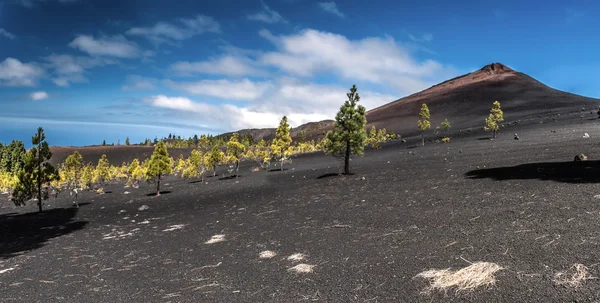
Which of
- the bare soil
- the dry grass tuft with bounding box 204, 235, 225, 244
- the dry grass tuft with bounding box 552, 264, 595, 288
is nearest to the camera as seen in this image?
the dry grass tuft with bounding box 552, 264, 595, 288

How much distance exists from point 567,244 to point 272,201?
72.9 feet

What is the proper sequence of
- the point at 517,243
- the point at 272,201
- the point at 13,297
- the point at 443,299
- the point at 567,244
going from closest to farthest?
the point at 443,299 < the point at 567,244 < the point at 517,243 < the point at 13,297 < the point at 272,201

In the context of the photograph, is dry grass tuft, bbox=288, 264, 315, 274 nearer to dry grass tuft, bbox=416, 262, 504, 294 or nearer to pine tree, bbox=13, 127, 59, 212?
dry grass tuft, bbox=416, 262, 504, 294

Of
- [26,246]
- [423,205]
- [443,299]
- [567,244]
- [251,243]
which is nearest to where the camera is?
[443,299]

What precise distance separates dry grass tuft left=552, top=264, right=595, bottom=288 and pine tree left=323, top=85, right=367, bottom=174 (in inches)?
1193

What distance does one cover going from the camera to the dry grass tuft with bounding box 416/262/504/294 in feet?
26.9

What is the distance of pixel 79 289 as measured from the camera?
12.0 metres

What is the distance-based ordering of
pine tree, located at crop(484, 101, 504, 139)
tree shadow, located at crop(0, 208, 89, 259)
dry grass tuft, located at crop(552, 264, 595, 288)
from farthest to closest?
1. pine tree, located at crop(484, 101, 504, 139)
2. tree shadow, located at crop(0, 208, 89, 259)
3. dry grass tuft, located at crop(552, 264, 595, 288)

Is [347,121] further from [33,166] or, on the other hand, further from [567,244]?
[33,166]

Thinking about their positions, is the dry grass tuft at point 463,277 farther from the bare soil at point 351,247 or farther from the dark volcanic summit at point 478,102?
the dark volcanic summit at point 478,102

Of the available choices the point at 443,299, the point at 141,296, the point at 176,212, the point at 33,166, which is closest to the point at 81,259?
the point at 141,296

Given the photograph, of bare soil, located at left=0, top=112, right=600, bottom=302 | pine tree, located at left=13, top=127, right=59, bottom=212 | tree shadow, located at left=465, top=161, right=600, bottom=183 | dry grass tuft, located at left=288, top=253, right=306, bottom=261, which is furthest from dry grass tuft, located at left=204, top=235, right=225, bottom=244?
pine tree, located at left=13, top=127, right=59, bottom=212

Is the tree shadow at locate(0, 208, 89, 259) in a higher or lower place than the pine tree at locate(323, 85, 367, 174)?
lower

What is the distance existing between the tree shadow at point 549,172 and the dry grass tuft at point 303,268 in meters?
16.1
